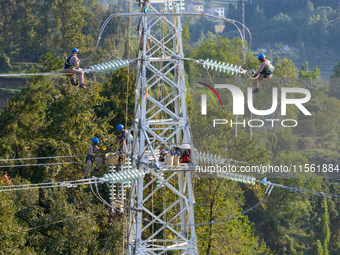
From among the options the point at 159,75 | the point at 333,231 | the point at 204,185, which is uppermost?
the point at 159,75

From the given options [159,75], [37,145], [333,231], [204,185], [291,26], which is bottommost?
[333,231]

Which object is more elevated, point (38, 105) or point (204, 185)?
point (38, 105)

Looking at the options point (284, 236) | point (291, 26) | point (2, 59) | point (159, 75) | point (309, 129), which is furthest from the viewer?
point (291, 26)

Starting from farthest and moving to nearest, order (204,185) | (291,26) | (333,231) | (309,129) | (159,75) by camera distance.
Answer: (291,26)
(309,129)
(333,231)
(204,185)
(159,75)

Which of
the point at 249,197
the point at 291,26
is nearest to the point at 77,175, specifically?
the point at 249,197

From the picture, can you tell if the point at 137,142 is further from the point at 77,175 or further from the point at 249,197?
the point at 249,197

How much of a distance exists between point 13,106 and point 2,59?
44.4 meters

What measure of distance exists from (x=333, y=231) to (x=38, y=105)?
144ft

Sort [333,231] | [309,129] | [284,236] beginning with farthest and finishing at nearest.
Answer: [309,129] < [333,231] < [284,236]

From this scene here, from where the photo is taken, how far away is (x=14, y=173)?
36.4m

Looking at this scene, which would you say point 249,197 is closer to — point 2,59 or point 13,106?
point 13,106

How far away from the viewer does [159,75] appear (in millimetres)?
18312

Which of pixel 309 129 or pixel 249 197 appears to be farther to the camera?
pixel 309 129

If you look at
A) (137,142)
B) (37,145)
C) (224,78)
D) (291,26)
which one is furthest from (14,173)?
(291,26)
